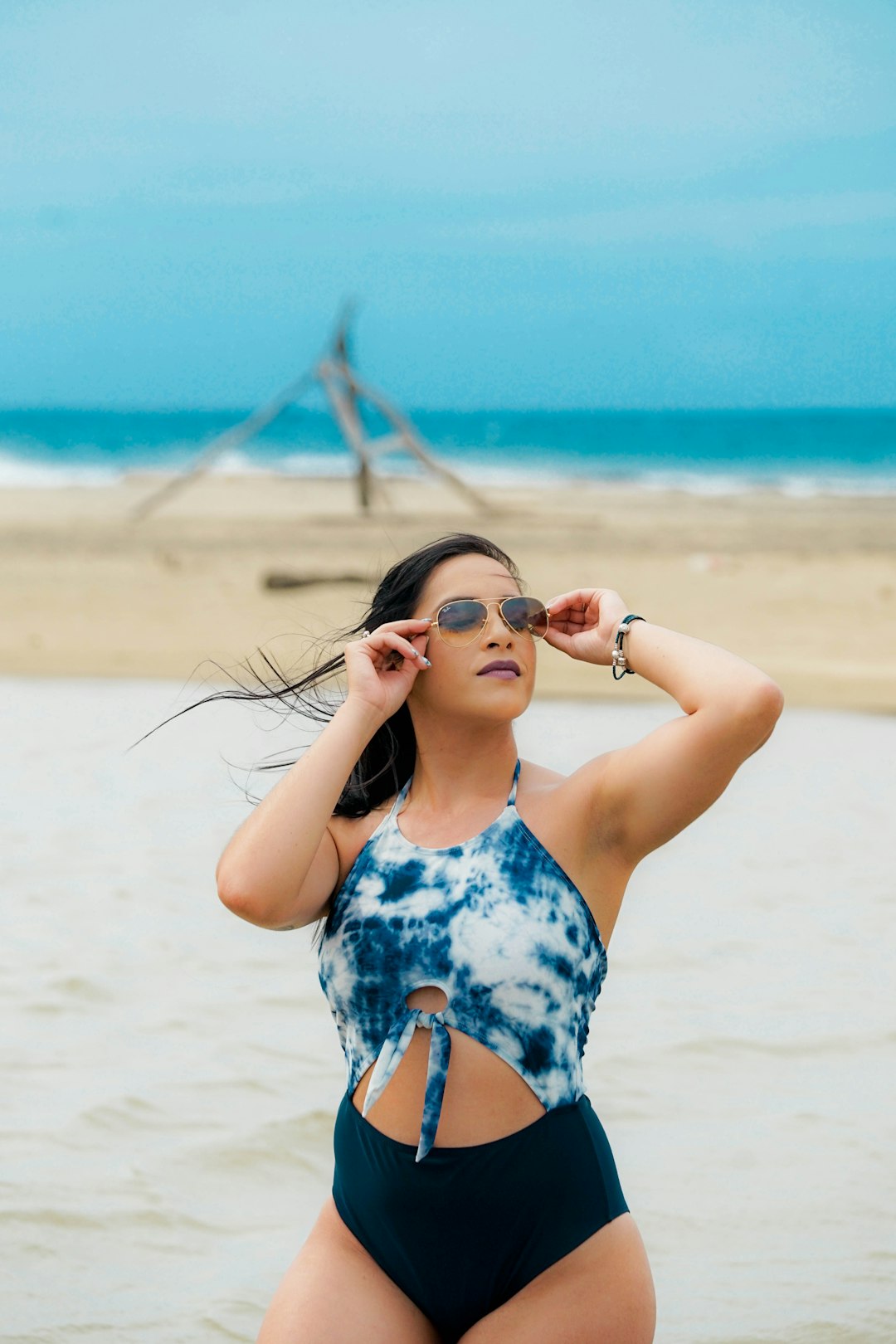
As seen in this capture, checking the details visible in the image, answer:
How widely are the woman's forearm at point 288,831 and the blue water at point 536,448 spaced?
106 feet

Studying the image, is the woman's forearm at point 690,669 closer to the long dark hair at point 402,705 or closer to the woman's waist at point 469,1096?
the long dark hair at point 402,705

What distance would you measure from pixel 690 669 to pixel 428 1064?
70cm

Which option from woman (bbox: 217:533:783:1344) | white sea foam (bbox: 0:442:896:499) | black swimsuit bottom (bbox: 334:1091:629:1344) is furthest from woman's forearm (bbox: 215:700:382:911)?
→ white sea foam (bbox: 0:442:896:499)

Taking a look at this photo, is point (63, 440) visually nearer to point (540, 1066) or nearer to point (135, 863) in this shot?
point (135, 863)

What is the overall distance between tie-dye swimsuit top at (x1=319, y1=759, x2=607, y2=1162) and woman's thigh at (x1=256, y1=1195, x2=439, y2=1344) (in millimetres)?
203

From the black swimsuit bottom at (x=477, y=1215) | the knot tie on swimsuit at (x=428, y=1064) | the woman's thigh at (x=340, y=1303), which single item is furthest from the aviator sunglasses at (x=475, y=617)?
the woman's thigh at (x=340, y=1303)

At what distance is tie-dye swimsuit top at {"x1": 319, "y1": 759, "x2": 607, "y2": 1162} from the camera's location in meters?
2.25

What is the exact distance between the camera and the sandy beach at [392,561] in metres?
11.9

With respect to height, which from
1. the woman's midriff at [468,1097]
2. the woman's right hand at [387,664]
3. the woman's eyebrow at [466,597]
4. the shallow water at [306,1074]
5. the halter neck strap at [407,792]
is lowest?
the shallow water at [306,1074]

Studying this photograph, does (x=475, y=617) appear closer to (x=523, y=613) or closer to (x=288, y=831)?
(x=523, y=613)

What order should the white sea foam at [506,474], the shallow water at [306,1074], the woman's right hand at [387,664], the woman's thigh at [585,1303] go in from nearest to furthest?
the woman's thigh at [585,1303] → the woman's right hand at [387,664] → the shallow water at [306,1074] → the white sea foam at [506,474]

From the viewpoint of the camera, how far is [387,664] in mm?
2486

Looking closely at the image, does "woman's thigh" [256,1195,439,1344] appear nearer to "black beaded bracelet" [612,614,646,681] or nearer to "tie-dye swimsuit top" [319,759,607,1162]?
"tie-dye swimsuit top" [319,759,607,1162]

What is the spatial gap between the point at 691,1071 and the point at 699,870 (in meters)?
1.82
